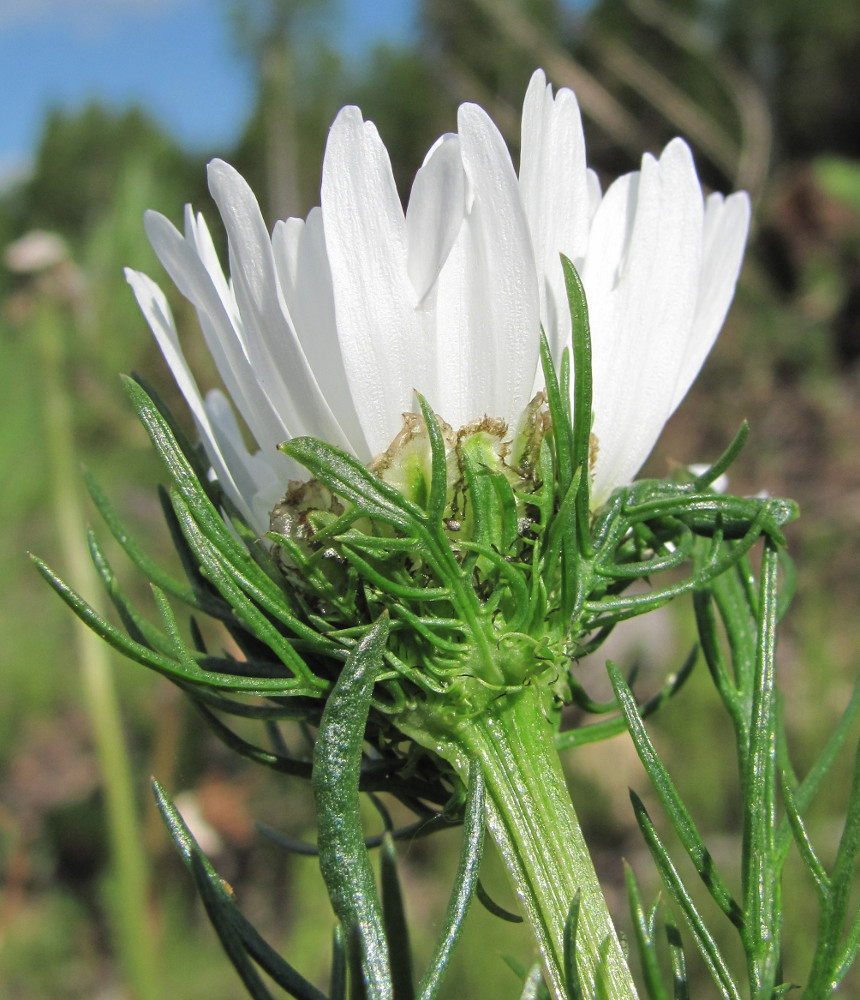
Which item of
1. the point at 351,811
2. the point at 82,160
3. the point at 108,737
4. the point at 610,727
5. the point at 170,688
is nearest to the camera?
the point at 351,811

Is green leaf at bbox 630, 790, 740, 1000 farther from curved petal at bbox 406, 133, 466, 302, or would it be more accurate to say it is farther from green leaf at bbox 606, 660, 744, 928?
curved petal at bbox 406, 133, 466, 302

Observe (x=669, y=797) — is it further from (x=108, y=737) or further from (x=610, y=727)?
(x=108, y=737)

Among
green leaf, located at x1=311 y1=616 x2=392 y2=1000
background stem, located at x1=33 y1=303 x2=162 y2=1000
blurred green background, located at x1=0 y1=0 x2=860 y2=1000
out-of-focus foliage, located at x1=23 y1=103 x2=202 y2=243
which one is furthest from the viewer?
out-of-focus foliage, located at x1=23 y1=103 x2=202 y2=243

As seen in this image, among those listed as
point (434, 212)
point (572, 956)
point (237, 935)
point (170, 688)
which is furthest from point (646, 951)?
point (170, 688)

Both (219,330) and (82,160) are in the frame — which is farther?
(82,160)

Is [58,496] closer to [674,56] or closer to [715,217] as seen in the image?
[715,217]

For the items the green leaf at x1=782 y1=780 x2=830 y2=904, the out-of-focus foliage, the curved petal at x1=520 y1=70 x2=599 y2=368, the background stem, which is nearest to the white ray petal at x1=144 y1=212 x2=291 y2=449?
the curved petal at x1=520 y1=70 x2=599 y2=368

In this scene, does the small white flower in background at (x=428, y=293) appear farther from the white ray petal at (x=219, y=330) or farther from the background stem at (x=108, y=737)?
the background stem at (x=108, y=737)
